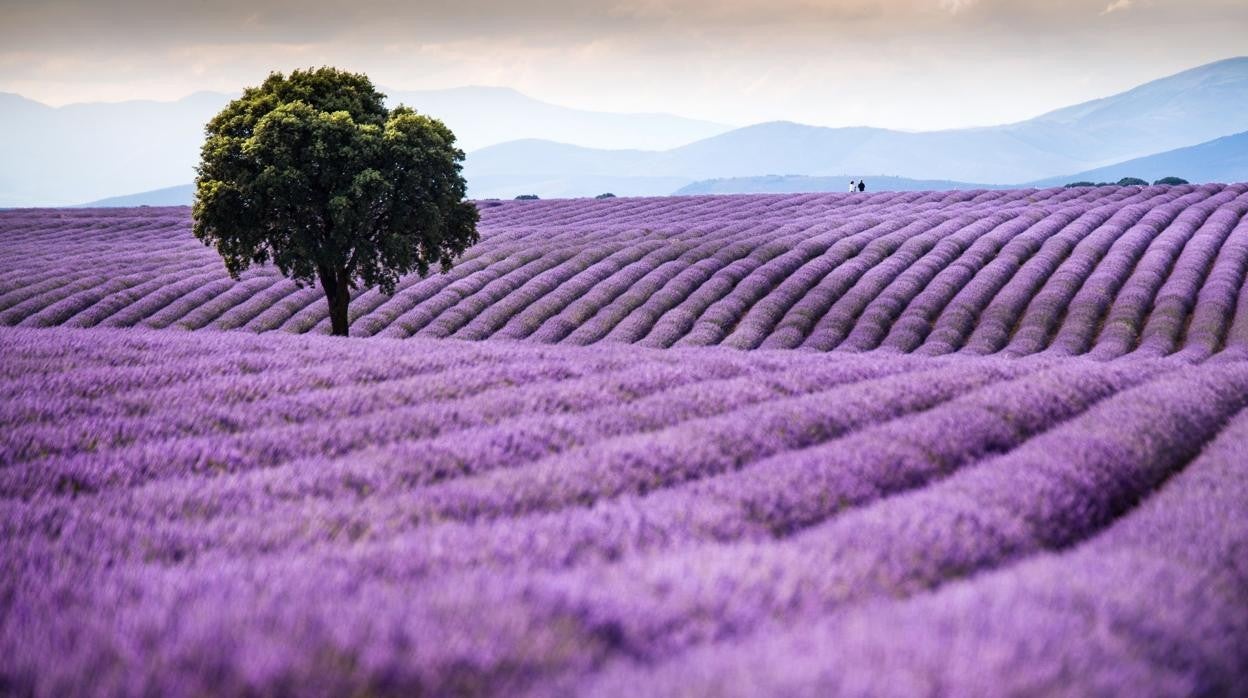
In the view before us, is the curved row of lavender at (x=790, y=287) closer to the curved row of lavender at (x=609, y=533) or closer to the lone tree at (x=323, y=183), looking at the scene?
the lone tree at (x=323, y=183)

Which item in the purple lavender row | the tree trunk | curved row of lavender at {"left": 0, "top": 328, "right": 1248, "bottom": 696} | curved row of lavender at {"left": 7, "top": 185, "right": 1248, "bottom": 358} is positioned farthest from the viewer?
curved row of lavender at {"left": 7, "top": 185, "right": 1248, "bottom": 358}

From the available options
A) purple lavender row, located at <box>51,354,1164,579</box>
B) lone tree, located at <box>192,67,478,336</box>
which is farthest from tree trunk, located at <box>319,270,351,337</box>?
purple lavender row, located at <box>51,354,1164,579</box>

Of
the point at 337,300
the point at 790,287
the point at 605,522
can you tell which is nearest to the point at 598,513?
the point at 605,522

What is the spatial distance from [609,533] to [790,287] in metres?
27.6

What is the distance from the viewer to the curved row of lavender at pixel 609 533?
2693mm

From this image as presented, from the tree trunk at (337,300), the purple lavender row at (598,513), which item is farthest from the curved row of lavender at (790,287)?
the purple lavender row at (598,513)

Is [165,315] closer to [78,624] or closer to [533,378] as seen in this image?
[533,378]

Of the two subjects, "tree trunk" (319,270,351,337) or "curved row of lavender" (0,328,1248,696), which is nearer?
"curved row of lavender" (0,328,1248,696)

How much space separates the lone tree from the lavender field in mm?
10689

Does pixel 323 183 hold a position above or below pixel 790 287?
above

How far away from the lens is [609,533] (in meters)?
4.17

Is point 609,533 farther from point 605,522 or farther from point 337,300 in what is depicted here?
point 337,300

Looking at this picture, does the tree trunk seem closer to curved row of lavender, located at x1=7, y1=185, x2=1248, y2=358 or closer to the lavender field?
curved row of lavender, located at x1=7, y1=185, x2=1248, y2=358

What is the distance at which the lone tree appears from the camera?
70.4 feet
